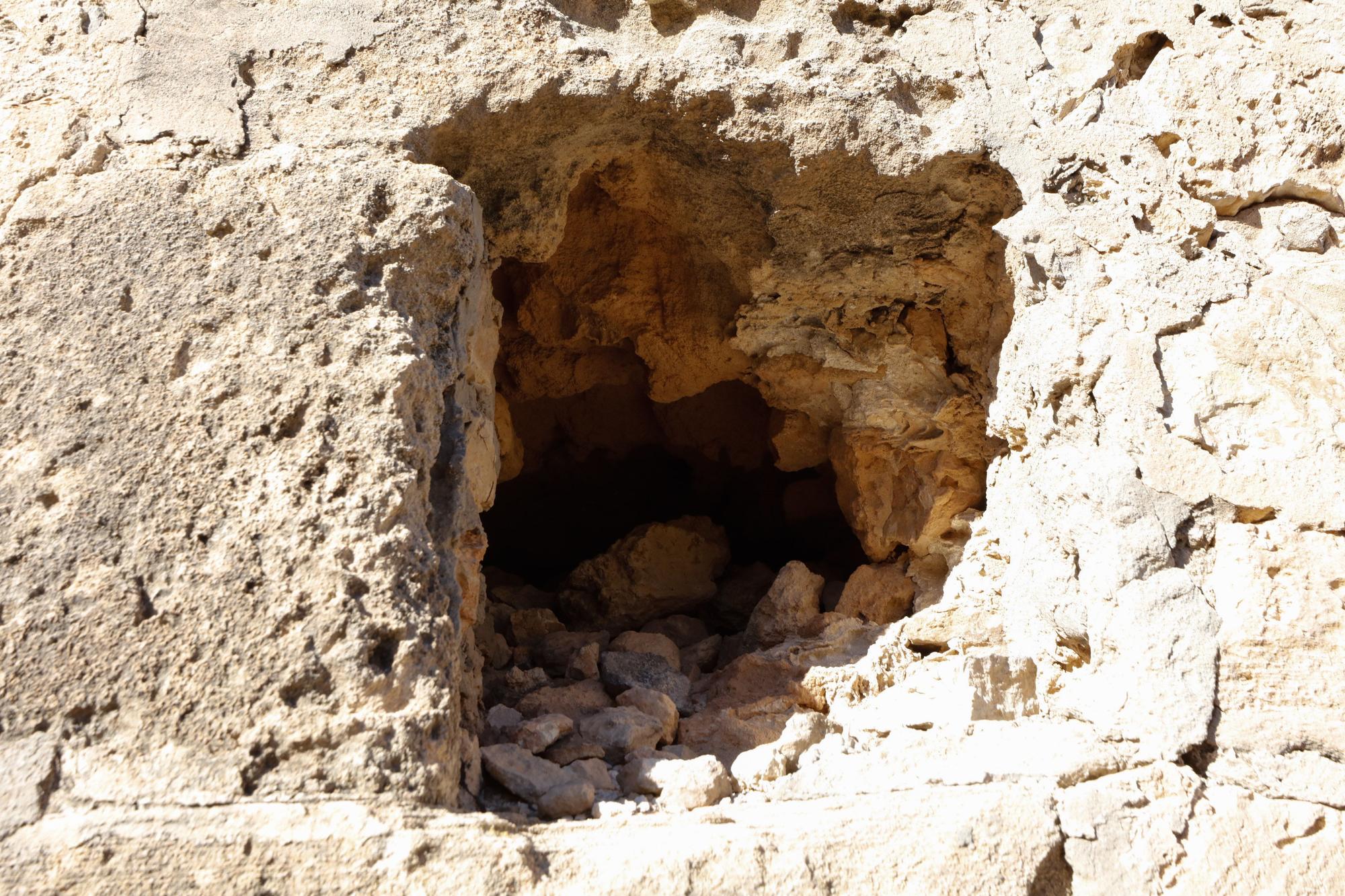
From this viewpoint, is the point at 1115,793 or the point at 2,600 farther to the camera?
the point at 1115,793

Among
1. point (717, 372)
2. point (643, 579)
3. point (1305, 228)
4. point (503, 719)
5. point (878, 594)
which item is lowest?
point (643, 579)

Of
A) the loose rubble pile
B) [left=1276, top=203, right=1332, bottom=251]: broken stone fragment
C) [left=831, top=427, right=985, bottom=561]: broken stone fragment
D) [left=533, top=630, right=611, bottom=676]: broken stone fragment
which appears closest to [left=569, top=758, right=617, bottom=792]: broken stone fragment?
the loose rubble pile

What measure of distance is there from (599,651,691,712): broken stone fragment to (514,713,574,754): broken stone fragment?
0.34 meters

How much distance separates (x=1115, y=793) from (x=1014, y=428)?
862 millimetres

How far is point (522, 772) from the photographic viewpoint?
71.4 inches

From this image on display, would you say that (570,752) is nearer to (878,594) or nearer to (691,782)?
(691,782)

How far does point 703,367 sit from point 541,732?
4.18 feet

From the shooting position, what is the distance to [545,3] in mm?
2307

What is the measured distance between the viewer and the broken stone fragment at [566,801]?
1.76m

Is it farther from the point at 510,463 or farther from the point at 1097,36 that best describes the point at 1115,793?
the point at 510,463

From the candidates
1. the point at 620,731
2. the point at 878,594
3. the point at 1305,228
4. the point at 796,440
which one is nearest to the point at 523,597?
the point at 796,440

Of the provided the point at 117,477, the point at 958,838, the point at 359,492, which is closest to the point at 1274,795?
the point at 958,838

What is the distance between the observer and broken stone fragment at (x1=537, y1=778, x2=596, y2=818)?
1.76 metres

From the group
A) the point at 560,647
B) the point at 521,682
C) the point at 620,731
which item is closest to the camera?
the point at 620,731
